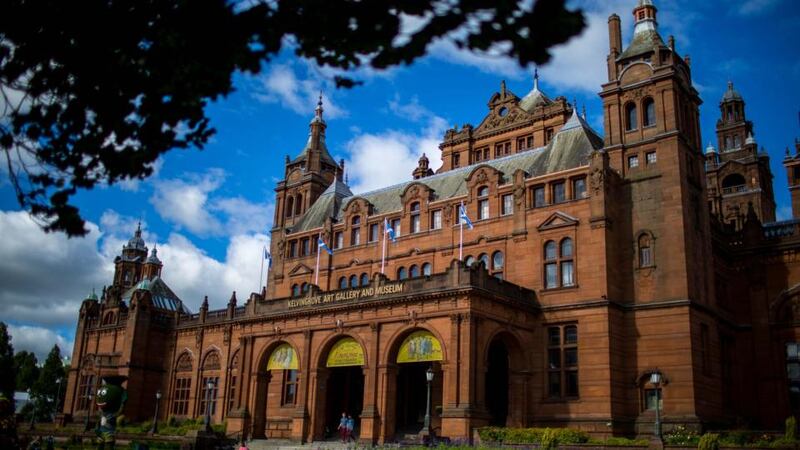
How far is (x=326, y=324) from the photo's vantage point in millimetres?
46625

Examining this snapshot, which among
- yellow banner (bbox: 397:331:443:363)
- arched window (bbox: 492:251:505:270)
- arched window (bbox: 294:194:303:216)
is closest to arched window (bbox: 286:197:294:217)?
arched window (bbox: 294:194:303:216)

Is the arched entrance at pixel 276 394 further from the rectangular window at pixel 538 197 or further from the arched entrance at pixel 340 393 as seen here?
the rectangular window at pixel 538 197

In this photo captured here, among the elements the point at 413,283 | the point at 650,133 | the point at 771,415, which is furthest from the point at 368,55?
A: the point at 771,415

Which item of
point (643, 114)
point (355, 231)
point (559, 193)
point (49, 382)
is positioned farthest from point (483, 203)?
point (49, 382)

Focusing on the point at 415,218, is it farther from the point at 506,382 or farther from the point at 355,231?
the point at 506,382

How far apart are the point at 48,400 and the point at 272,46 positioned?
109547 mm

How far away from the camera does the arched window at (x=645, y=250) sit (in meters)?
43.5

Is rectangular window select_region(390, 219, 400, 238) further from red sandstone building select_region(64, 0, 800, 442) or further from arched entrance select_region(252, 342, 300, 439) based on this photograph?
arched entrance select_region(252, 342, 300, 439)

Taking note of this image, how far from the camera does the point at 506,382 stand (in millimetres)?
46250

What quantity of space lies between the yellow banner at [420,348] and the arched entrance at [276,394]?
882 cm

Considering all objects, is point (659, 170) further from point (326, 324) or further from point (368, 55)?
point (368, 55)

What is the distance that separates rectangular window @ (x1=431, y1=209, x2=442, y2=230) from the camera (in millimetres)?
52344

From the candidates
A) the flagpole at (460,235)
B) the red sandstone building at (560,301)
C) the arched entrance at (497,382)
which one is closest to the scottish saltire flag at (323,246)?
the red sandstone building at (560,301)

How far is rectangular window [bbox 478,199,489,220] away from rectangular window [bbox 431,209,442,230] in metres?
3.39
